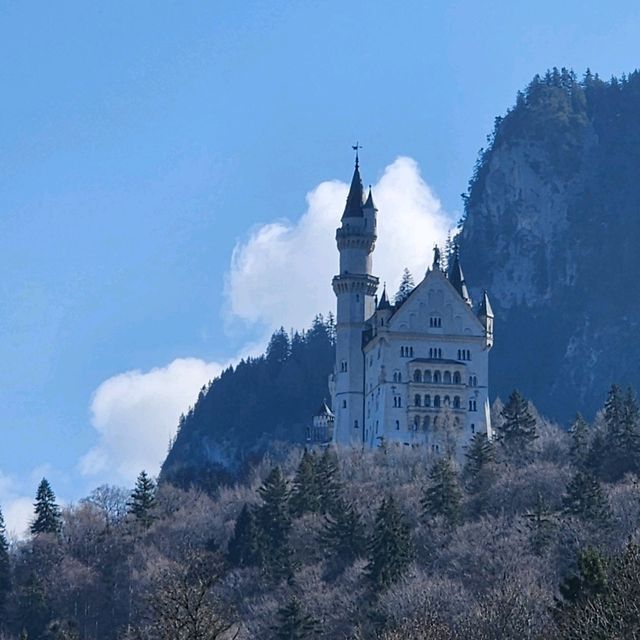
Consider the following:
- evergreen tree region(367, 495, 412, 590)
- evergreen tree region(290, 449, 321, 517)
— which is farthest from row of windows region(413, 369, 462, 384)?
evergreen tree region(367, 495, 412, 590)

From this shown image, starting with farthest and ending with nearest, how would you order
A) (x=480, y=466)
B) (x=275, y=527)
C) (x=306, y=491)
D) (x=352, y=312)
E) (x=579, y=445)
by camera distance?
(x=352, y=312) < (x=579, y=445) < (x=480, y=466) < (x=306, y=491) < (x=275, y=527)

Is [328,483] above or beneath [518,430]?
beneath

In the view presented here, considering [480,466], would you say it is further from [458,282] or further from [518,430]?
[458,282]

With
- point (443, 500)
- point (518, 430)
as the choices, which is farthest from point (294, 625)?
point (518, 430)

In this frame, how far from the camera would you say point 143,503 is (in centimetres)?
11544

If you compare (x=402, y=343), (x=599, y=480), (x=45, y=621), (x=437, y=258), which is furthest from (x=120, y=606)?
(x=437, y=258)

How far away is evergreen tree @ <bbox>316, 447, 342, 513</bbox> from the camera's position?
106m

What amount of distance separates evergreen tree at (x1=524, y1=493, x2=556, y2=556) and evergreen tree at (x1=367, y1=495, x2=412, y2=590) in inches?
215

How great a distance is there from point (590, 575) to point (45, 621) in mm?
42425

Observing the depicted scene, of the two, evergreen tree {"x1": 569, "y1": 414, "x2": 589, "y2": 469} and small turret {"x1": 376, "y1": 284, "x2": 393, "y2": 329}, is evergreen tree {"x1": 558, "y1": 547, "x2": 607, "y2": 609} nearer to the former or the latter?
evergreen tree {"x1": 569, "y1": 414, "x2": 589, "y2": 469}

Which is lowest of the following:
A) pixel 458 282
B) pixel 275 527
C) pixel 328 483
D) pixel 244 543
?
pixel 244 543

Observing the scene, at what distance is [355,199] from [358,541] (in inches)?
1731

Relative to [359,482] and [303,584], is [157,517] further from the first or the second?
[303,584]

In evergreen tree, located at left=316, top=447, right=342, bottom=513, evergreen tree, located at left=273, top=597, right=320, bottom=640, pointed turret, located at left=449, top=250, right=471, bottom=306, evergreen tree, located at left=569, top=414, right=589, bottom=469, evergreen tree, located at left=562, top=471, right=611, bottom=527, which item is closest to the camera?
evergreen tree, located at left=273, top=597, right=320, bottom=640
